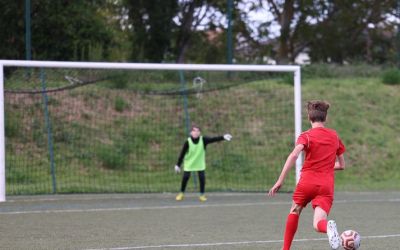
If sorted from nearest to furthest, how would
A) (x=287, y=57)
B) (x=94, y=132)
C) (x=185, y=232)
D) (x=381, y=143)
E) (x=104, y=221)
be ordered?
1. (x=185, y=232)
2. (x=104, y=221)
3. (x=94, y=132)
4. (x=381, y=143)
5. (x=287, y=57)

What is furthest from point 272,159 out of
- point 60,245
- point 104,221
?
point 60,245

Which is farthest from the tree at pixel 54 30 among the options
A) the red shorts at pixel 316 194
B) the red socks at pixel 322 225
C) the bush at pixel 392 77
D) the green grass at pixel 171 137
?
the red socks at pixel 322 225

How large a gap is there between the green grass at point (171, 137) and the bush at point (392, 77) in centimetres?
94

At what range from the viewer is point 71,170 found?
71.7ft

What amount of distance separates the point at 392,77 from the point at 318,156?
69.8ft

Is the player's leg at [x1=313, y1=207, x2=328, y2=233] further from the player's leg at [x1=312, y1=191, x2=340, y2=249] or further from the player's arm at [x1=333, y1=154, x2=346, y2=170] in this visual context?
the player's arm at [x1=333, y1=154, x2=346, y2=170]

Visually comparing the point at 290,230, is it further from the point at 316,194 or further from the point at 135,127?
the point at 135,127

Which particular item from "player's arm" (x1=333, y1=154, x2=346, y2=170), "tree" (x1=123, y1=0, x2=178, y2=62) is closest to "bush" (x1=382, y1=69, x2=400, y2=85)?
"tree" (x1=123, y1=0, x2=178, y2=62)

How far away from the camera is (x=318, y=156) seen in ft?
28.0

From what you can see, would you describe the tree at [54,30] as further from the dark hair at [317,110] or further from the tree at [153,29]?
the dark hair at [317,110]

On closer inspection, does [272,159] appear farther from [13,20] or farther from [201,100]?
[13,20]

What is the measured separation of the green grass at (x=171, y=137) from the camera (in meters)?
21.3

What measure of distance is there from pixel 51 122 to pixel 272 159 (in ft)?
20.8

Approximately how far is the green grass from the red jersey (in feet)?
37.7
